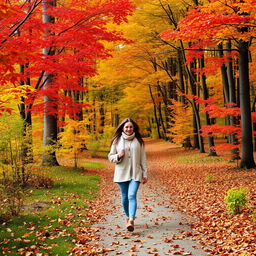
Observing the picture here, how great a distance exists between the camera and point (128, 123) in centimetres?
Result: 580

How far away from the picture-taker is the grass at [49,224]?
4.88 meters

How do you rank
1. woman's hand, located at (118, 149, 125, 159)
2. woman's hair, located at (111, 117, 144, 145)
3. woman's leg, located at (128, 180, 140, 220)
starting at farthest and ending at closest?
woman's hair, located at (111, 117, 144, 145) < woman's hand, located at (118, 149, 125, 159) < woman's leg, located at (128, 180, 140, 220)

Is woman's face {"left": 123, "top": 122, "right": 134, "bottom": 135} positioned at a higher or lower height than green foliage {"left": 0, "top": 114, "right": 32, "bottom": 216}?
higher

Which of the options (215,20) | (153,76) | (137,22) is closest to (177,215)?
(215,20)

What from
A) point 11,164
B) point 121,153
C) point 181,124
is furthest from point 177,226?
point 181,124

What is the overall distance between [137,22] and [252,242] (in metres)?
17.5

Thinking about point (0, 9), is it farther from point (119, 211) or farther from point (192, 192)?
point (192, 192)

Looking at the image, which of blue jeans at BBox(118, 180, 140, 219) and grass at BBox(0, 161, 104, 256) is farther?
blue jeans at BBox(118, 180, 140, 219)

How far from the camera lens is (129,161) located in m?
5.75

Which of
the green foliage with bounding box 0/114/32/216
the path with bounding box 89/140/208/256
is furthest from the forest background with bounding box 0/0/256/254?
the path with bounding box 89/140/208/256

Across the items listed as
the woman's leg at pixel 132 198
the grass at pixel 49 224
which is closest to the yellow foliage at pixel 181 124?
the grass at pixel 49 224

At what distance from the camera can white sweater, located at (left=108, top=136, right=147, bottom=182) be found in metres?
5.68

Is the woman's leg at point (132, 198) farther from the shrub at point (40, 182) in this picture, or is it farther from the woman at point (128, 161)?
the shrub at point (40, 182)

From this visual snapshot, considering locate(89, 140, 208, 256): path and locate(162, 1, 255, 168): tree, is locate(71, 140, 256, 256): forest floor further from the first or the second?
locate(162, 1, 255, 168): tree
